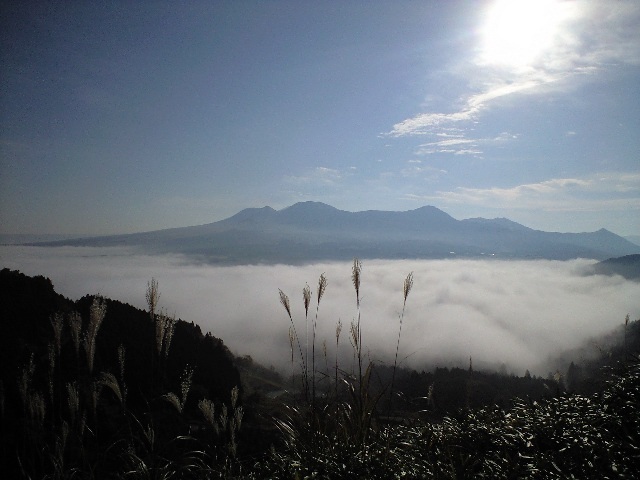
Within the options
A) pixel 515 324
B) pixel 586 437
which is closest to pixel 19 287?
pixel 586 437

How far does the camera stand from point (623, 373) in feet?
13.5

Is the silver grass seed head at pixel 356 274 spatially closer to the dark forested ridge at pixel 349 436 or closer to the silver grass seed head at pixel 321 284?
the silver grass seed head at pixel 321 284

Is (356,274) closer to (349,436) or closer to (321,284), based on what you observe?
(321,284)

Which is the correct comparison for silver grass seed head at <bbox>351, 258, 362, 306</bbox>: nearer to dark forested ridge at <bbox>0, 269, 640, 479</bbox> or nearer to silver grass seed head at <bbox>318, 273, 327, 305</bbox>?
silver grass seed head at <bbox>318, 273, 327, 305</bbox>

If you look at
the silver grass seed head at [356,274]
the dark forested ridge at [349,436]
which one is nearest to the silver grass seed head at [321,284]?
the silver grass seed head at [356,274]

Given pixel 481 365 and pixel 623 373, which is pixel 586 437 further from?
pixel 481 365

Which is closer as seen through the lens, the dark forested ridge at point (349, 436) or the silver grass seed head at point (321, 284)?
the dark forested ridge at point (349, 436)

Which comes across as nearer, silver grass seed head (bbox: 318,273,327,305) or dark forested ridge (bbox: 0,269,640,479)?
dark forested ridge (bbox: 0,269,640,479)

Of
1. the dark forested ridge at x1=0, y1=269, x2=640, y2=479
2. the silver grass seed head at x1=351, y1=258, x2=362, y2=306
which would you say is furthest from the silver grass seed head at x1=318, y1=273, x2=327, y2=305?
the dark forested ridge at x1=0, y1=269, x2=640, y2=479

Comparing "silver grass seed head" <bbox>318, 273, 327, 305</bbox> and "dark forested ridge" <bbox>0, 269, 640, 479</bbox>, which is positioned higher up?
"silver grass seed head" <bbox>318, 273, 327, 305</bbox>

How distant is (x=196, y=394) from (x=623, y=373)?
1284 inches

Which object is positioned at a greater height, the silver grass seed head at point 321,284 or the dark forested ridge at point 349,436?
the silver grass seed head at point 321,284

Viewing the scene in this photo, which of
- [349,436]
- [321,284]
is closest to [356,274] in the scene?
[321,284]

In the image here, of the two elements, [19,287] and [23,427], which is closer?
[23,427]
